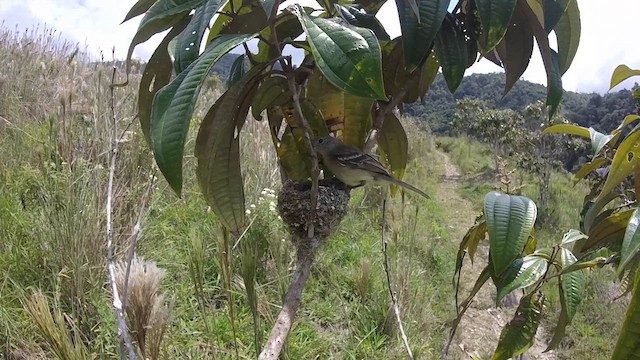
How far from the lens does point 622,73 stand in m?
0.71

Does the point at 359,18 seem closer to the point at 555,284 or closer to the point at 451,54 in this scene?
the point at 451,54

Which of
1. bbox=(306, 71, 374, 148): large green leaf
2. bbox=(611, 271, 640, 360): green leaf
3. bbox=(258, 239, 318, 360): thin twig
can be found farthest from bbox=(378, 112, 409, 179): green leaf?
bbox=(611, 271, 640, 360): green leaf

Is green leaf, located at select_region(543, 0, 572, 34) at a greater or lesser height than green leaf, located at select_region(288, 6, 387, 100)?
greater

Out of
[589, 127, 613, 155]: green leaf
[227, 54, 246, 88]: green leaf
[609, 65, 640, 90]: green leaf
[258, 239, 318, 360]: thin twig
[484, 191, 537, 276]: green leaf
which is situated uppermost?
[609, 65, 640, 90]: green leaf

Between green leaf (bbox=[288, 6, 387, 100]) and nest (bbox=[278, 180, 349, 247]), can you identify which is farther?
nest (bbox=[278, 180, 349, 247])

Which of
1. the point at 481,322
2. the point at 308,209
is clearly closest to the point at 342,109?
the point at 308,209

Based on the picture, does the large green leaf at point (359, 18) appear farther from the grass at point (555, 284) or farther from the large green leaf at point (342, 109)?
the grass at point (555, 284)

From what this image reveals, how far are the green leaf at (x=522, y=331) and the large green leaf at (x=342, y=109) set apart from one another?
0.34m

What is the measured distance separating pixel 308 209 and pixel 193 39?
214 millimetres

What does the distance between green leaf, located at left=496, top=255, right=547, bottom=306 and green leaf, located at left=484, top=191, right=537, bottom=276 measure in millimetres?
60

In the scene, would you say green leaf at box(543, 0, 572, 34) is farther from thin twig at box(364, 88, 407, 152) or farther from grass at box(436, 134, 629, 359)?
grass at box(436, 134, 629, 359)

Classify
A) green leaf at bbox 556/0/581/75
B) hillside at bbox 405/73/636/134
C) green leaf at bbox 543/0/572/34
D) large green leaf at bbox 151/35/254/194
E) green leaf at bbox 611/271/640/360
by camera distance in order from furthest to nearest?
hillside at bbox 405/73/636/134 → green leaf at bbox 556/0/581/75 → green leaf at bbox 543/0/572/34 → large green leaf at bbox 151/35/254/194 → green leaf at bbox 611/271/640/360

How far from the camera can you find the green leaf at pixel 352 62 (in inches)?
15.6

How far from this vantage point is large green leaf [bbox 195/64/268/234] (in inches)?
21.1
